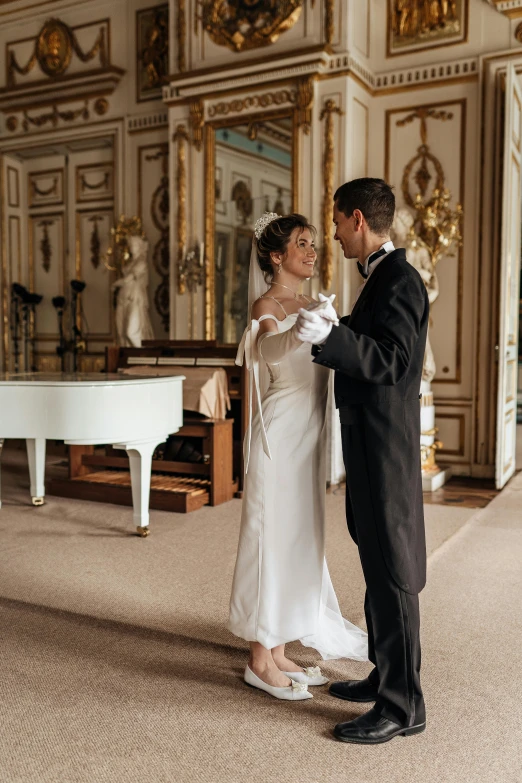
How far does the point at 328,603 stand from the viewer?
274 cm

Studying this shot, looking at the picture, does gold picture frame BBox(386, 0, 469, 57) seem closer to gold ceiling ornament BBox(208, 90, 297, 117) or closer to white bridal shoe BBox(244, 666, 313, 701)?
gold ceiling ornament BBox(208, 90, 297, 117)

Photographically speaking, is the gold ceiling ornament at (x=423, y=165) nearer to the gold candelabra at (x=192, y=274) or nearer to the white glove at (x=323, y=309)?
the gold candelabra at (x=192, y=274)

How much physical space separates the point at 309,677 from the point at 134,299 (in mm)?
5556

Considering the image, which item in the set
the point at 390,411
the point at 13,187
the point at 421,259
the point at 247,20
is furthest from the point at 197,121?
the point at 390,411

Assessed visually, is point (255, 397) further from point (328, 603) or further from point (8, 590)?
point (8, 590)

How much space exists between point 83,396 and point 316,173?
3.43 metres

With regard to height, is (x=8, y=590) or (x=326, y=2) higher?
(x=326, y=2)

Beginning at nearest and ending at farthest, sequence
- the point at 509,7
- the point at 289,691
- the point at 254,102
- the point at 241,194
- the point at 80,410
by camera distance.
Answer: the point at 289,691
the point at 80,410
the point at 509,7
the point at 254,102
the point at 241,194

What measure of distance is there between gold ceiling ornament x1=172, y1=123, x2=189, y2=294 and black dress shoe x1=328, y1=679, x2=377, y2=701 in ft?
17.1

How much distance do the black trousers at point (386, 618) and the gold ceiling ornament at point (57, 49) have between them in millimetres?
7247

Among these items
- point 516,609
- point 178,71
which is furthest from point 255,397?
point 178,71

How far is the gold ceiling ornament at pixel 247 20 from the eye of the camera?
634cm

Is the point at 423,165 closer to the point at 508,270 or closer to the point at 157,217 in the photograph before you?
the point at 508,270

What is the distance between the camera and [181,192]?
707 centimetres
